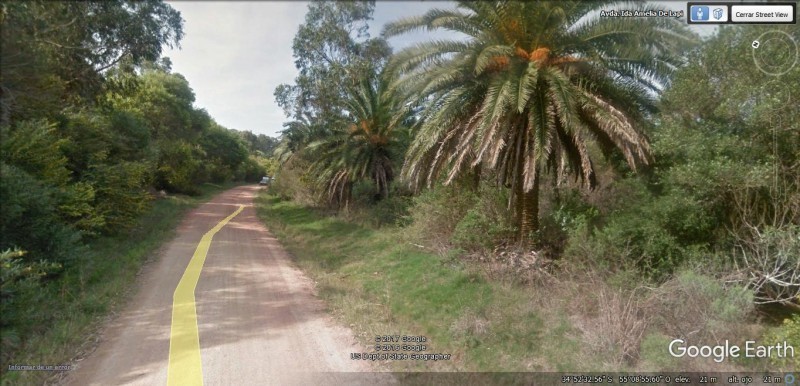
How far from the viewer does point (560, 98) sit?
583 centimetres

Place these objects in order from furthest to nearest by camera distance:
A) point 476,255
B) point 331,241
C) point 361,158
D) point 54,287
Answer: point 361,158 → point 331,241 → point 476,255 → point 54,287

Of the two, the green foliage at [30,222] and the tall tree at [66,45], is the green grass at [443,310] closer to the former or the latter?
the green foliage at [30,222]

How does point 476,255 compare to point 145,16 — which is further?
point 145,16

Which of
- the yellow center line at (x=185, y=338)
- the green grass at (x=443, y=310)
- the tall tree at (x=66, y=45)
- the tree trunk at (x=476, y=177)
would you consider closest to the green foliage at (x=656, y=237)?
the green grass at (x=443, y=310)

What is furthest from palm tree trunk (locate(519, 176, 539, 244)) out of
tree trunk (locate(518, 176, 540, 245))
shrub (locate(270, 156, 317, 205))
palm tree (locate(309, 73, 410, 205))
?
shrub (locate(270, 156, 317, 205))

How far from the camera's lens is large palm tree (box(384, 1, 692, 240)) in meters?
5.86

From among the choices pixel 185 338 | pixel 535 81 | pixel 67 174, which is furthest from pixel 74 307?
pixel 535 81

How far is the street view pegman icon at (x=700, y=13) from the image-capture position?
457 centimetres

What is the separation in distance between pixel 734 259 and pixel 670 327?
1.95m

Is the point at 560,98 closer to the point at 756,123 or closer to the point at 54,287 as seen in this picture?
the point at 756,123

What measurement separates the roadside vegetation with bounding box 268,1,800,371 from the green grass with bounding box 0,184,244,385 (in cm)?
327

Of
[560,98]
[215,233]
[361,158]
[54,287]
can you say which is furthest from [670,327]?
[215,233]

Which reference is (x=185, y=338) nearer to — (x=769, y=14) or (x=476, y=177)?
(x=476, y=177)

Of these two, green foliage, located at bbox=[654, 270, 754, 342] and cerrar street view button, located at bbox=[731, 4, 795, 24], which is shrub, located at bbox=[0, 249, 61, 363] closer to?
green foliage, located at bbox=[654, 270, 754, 342]
